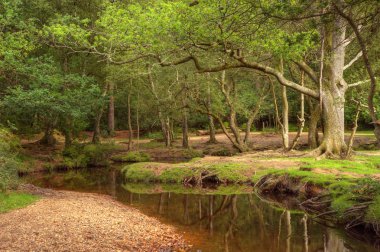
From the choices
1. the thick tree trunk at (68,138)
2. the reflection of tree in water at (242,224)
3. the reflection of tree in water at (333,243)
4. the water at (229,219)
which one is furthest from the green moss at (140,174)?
the reflection of tree in water at (333,243)

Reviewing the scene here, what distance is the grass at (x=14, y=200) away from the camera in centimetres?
1370

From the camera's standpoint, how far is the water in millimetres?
10844

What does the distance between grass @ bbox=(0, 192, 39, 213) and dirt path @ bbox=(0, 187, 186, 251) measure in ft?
1.59

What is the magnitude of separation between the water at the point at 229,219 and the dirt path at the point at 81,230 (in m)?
0.99

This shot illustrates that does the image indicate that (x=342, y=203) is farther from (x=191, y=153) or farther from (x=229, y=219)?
(x=191, y=153)

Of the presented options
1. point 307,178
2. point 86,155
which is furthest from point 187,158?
point 307,178

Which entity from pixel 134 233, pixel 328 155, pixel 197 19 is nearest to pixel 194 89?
pixel 328 155

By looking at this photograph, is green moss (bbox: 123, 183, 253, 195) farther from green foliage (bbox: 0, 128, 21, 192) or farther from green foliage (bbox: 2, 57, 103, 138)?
green foliage (bbox: 2, 57, 103, 138)

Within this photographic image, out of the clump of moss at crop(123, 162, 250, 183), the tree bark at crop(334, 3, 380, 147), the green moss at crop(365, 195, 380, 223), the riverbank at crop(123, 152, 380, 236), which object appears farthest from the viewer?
the clump of moss at crop(123, 162, 250, 183)

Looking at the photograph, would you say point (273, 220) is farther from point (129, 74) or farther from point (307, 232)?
point (129, 74)

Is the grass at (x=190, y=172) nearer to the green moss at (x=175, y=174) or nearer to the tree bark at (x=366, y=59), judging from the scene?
the green moss at (x=175, y=174)

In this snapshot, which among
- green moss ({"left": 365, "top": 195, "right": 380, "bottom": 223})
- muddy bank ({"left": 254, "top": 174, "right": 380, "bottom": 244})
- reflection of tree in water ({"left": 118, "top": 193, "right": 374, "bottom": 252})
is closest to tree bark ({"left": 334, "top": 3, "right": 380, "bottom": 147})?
green moss ({"left": 365, "top": 195, "right": 380, "bottom": 223})

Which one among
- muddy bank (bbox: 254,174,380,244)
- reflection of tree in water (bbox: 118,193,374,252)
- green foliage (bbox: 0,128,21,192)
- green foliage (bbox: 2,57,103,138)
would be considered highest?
green foliage (bbox: 2,57,103,138)

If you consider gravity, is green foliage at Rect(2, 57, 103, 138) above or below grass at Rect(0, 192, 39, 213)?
above
